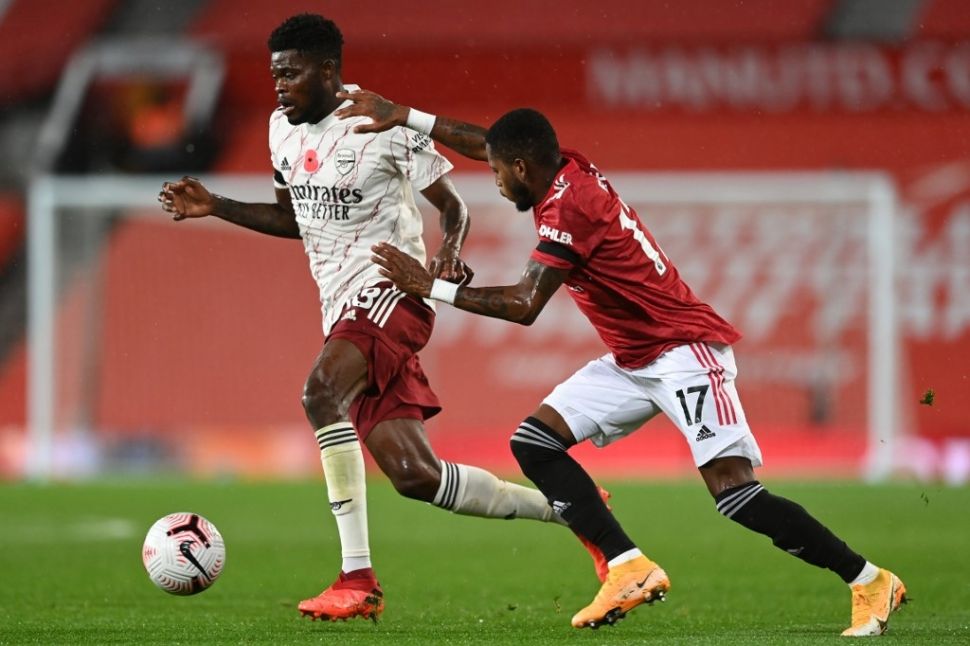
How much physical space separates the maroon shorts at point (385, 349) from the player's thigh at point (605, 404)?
0.70 m

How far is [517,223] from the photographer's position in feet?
57.3

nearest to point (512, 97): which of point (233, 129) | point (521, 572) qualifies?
point (233, 129)

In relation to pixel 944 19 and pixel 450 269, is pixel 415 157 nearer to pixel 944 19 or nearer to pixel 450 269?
pixel 450 269

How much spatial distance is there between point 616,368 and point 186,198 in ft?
6.46

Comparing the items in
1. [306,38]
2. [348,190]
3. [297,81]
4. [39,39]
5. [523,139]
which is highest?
[39,39]

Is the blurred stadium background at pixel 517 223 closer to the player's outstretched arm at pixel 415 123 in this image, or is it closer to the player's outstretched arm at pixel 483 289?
the player's outstretched arm at pixel 415 123

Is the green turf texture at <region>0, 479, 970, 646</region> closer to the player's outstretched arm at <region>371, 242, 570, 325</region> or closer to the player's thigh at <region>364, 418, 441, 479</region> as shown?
the player's thigh at <region>364, 418, 441, 479</region>

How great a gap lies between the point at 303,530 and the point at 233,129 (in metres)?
10.4

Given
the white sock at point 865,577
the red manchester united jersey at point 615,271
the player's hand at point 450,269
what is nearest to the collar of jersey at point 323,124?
the player's hand at point 450,269

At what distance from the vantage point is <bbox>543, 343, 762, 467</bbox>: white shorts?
19.4 feet

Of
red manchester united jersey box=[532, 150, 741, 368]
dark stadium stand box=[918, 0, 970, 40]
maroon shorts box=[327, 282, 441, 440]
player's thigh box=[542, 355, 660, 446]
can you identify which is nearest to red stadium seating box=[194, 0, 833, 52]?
dark stadium stand box=[918, 0, 970, 40]

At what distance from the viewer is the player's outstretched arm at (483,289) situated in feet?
18.9

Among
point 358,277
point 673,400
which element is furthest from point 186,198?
point 673,400

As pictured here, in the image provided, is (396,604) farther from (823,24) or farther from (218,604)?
(823,24)
